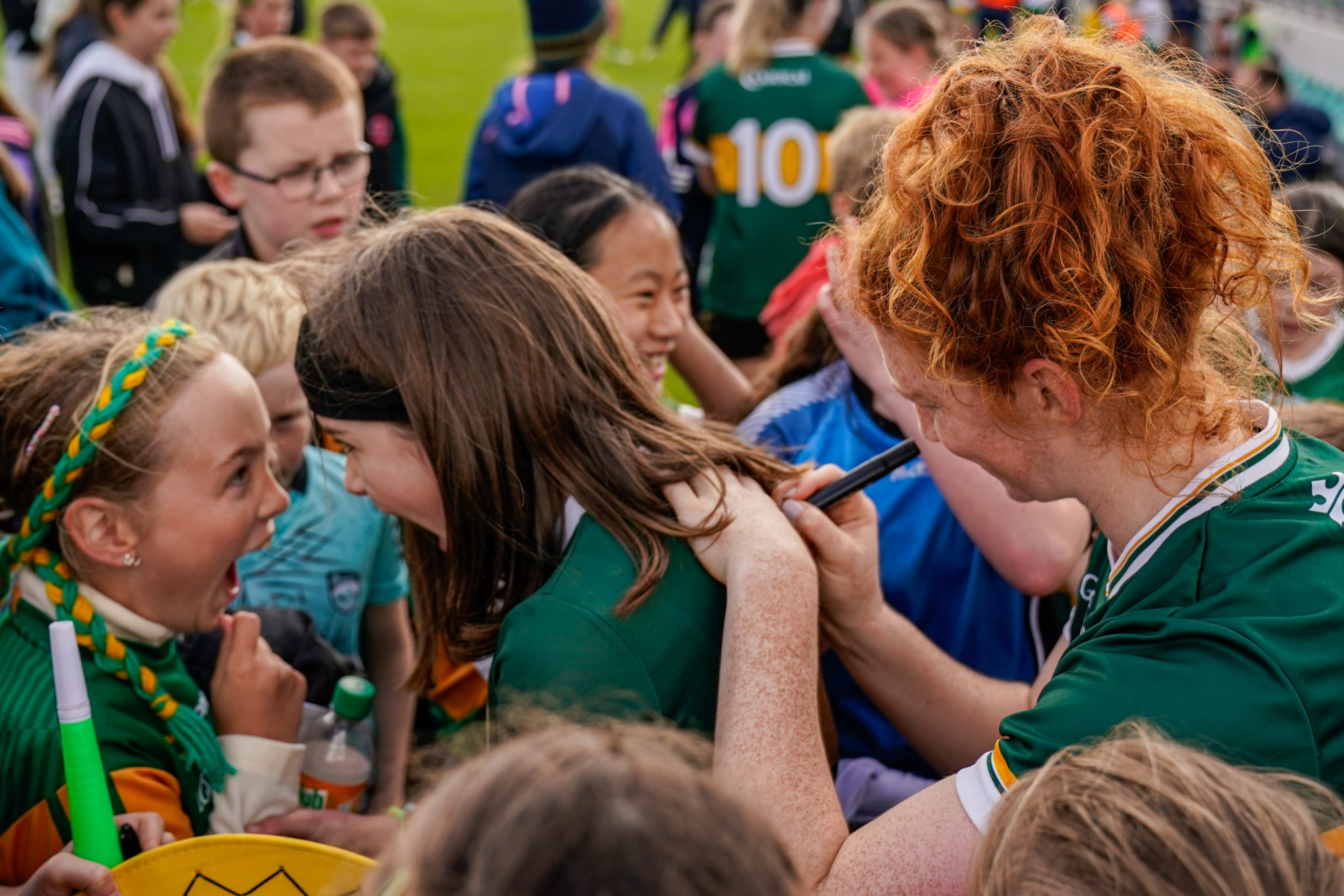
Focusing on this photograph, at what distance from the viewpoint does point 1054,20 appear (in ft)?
4.46

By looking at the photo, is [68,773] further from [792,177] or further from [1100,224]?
[792,177]

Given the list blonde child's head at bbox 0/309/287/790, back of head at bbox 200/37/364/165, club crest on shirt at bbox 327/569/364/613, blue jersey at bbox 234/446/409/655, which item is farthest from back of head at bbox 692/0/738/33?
blonde child's head at bbox 0/309/287/790

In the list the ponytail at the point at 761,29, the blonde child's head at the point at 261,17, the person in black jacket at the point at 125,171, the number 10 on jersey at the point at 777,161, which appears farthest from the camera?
the blonde child's head at the point at 261,17

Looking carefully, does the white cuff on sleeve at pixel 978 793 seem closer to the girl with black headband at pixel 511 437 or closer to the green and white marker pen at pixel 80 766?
the girl with black headband at pixel 511 437

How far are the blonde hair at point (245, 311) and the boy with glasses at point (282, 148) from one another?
58 cm

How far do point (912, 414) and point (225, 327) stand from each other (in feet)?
4.86

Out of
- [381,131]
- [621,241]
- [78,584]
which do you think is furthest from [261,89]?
[381,131]

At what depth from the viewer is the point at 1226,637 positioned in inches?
45.2

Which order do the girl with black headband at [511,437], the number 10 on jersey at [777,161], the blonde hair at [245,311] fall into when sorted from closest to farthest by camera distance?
the girl with black headband at [511,437] → the blonde hair at [245,311] → the number 10 on jersey at [777,161]

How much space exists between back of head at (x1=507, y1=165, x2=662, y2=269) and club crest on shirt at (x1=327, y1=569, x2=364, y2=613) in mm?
827

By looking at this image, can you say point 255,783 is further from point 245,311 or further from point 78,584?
point 245,311

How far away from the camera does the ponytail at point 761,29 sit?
5.06 m

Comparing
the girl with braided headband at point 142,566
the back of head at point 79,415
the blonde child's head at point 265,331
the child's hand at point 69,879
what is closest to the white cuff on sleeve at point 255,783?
the girl with braided headband at point 142,566

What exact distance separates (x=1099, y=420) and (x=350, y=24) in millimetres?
6244
